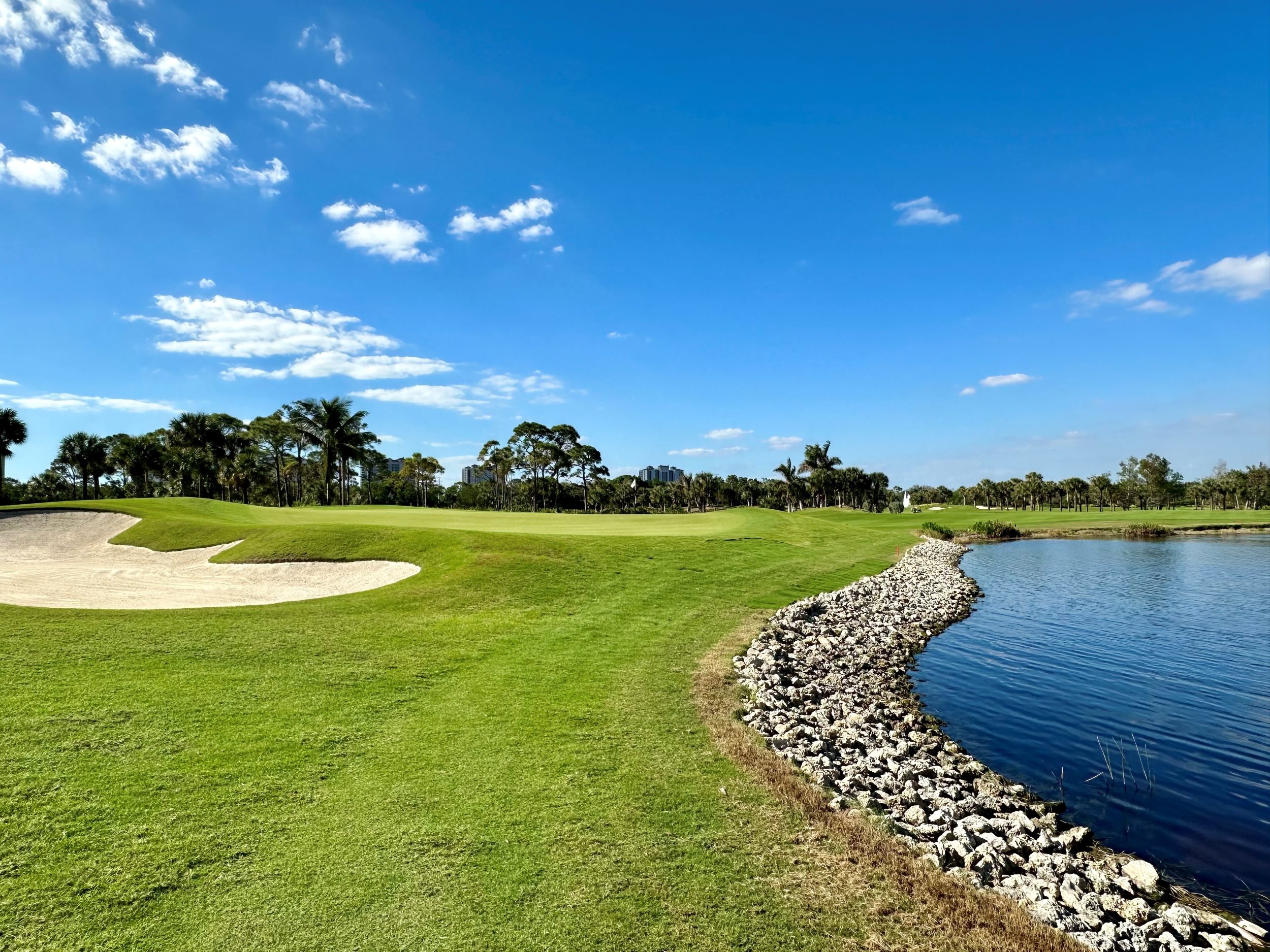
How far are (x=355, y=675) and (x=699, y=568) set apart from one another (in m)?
13.9

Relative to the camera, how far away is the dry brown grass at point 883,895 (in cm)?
440

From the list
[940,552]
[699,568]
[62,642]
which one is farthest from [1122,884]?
[940,552]

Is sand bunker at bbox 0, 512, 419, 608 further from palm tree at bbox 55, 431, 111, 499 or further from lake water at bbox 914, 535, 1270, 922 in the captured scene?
palm tree at bbox 55, 431, 111, 499

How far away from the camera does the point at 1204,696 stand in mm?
11891

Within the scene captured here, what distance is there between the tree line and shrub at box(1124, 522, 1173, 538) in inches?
1618

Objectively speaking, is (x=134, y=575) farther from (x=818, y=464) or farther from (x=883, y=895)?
(x=818, y=464)

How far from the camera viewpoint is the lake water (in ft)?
23.2

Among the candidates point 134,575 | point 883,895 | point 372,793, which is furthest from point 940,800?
point 134,575

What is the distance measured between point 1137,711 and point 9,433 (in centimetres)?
7867

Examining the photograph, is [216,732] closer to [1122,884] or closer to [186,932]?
[186,932]

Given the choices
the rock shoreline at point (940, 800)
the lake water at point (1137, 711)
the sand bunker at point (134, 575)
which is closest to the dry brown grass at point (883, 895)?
the rock shoreline at point (940, 800)

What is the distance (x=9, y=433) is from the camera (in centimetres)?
5322

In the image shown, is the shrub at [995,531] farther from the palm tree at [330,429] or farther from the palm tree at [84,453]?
the palm tree at [84,453]

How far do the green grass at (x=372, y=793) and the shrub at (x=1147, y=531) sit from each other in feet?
193
